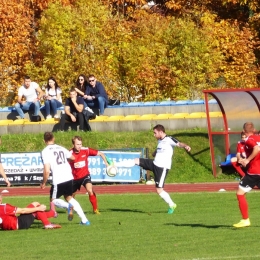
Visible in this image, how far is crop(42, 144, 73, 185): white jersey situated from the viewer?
1580cm

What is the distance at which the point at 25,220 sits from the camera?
52.2 feet

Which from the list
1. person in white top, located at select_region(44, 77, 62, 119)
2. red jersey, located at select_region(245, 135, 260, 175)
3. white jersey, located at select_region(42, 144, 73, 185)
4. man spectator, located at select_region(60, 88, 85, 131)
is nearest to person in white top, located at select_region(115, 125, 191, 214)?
white jersey, located at select_region(42, 144, 73, 185)

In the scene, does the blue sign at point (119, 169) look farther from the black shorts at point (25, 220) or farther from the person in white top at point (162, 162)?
the black shorts at point (25, 220)

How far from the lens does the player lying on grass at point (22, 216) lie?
15406mm

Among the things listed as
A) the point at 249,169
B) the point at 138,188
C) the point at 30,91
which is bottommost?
the point at 138,188

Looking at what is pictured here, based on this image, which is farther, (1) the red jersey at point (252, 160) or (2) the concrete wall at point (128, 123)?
(2) the concrete wall at point (128, 123)

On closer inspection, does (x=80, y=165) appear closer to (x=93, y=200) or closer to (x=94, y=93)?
(x=93, y=200)

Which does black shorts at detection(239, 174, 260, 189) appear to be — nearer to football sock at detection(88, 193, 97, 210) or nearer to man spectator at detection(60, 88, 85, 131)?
football sock at detection(88, 193, 97, 210)

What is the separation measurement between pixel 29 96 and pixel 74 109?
224 cm

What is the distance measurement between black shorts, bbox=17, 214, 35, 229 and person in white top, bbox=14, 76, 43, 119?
14.4m

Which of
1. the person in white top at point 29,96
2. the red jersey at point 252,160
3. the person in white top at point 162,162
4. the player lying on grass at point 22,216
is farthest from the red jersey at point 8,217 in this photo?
the person in white top at point 29,96

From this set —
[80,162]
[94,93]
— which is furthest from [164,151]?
[94,93]

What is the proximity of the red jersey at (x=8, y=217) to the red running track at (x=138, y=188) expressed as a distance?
9.52 m

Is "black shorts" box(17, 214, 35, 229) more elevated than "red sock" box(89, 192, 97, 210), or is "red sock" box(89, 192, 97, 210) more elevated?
"black shorts" box(17, 214, 35, 229)
